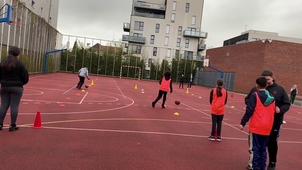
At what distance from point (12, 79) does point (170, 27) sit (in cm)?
5195

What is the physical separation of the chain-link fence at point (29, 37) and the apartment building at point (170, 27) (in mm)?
22814

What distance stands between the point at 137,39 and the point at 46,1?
19.3 m

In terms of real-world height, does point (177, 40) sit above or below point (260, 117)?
above

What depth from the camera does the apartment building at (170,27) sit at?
54344 millimetres

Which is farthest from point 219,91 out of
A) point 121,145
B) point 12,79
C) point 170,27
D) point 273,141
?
point 170,27

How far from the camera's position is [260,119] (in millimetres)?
4145

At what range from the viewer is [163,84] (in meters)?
11.2

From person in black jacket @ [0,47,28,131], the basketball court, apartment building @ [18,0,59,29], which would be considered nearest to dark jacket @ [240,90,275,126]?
the basketball court

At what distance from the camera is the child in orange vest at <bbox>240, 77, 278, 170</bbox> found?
4141 mm

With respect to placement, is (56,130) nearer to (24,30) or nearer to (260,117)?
(260,117)

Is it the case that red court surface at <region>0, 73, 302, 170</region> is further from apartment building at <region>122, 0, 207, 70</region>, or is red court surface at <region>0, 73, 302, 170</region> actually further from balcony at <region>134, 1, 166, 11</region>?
balcony at <region>134, 1, 166, 11</region>

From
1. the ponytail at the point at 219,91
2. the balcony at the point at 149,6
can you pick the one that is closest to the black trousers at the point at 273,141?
the ponytail at the point at 219,91

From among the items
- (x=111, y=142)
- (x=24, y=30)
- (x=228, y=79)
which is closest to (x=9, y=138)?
(x=111, y=142)

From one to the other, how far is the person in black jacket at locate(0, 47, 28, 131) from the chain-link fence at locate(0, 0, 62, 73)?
14.9 meters
